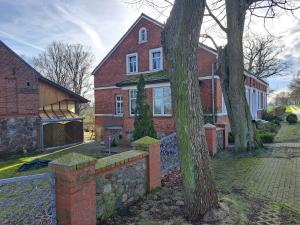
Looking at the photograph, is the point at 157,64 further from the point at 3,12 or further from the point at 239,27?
the point at 3,12

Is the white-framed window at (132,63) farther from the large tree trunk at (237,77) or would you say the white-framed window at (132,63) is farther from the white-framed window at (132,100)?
the large tree trunk at (237,77)

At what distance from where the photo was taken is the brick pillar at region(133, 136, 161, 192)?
20.3 feet

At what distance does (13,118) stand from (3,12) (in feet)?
21.0

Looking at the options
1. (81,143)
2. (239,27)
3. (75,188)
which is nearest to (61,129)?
(81,143)

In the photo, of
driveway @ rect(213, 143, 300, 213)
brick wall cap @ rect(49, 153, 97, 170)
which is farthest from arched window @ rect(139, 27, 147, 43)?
brick wall cap @ rect(49, 153, 97, 170)

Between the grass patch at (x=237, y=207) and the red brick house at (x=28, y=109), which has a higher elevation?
the red brick house at (x=28, y=109)

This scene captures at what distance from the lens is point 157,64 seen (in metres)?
18.4

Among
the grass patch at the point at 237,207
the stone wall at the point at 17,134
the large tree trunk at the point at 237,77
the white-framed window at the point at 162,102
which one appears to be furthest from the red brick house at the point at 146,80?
the grass patch at the point at 237,207

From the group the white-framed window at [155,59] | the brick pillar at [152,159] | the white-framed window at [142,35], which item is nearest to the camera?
the brick pillar at [152,159]

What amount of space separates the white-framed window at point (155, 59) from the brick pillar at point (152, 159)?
12352 millimetres

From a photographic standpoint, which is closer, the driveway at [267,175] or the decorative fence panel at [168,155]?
the driveway at [267,175]

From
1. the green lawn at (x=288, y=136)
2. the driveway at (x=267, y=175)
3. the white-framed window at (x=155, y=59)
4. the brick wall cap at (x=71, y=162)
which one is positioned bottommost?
the driveway at (x=267, y=175)

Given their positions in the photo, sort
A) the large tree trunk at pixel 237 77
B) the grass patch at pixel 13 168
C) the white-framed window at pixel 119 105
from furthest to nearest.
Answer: the white-framed window at pixel 119 105
the large tree trunk at pixel 237 77
the grass patch at pixel 13 168

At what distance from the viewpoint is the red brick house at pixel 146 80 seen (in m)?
15.2
